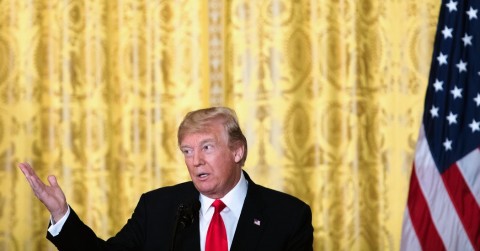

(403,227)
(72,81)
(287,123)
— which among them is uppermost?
(72,81)

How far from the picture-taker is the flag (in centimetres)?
443

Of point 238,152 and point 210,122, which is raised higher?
point 210,122

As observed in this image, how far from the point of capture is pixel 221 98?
16.4ft

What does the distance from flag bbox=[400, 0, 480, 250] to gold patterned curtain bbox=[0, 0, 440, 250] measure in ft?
1.31

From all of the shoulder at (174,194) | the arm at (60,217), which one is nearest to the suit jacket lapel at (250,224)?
the shoulder at (174,194)

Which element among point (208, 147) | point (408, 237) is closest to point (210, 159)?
point (208, 147)

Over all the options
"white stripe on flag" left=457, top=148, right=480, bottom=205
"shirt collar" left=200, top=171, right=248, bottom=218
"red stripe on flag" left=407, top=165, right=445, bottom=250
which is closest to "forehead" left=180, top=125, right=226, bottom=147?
"shirt collar" left=200, top=171, right=248, bottom=218

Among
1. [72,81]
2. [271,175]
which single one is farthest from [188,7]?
[271,175]

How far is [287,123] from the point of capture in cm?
498

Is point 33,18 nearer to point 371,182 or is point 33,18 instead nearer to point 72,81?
point 72,81

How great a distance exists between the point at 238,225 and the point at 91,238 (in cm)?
64

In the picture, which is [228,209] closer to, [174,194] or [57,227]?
[174,194]

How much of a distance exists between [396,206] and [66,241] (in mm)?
2505

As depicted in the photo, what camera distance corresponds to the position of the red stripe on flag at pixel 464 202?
439 cm
